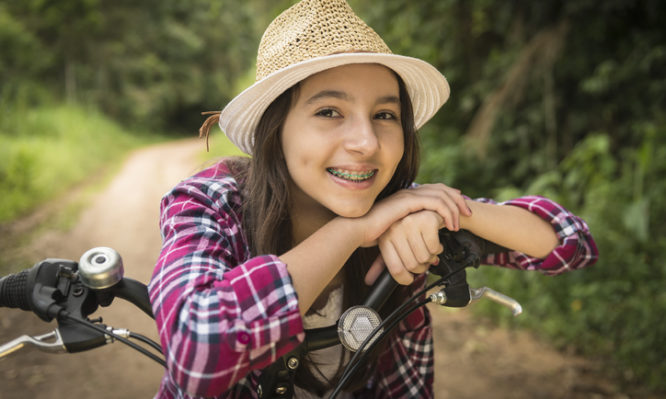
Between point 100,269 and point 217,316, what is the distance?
33cm

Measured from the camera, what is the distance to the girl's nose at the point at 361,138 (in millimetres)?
1327

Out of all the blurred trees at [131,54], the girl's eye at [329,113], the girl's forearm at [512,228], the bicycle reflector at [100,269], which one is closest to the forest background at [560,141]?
the girl's forearm at [512,228]

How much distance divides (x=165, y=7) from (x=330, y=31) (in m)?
25.5

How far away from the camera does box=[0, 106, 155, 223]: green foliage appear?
282 inches

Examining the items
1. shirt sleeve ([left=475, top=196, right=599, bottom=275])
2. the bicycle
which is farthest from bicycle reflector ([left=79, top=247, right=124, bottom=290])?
shirt sleeve ([left=475, top=196, right=599, bottom=275])

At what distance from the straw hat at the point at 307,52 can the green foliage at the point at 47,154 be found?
21.0ft

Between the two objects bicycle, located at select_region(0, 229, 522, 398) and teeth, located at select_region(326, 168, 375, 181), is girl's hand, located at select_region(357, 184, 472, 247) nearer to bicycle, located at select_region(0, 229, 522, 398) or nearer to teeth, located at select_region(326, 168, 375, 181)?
teeth, located at select_region(326, 168, 375, 181)

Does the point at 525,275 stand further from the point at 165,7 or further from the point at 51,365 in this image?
the point at 165,7

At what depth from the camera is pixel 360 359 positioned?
3.64 feet

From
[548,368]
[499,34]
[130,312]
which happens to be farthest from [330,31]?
[499,34]

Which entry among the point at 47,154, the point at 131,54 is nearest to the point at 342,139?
the point at 47,154

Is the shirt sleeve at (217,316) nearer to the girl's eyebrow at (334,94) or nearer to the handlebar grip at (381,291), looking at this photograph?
the handlebar grip at (381,291)

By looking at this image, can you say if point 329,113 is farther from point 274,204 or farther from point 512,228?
point 512,228

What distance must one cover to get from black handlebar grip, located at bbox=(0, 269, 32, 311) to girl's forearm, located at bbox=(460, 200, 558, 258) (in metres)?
1.24
